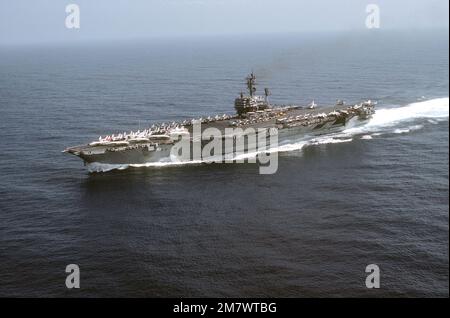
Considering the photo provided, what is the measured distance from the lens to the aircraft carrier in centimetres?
5747

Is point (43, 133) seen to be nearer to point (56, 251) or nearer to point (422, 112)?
point (56, 251)

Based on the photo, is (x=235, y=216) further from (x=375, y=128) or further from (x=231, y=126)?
(x=375, y=128)

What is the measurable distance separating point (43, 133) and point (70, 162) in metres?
14.9

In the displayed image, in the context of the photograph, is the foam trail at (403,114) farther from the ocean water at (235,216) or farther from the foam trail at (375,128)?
the ocean water at (235,216)

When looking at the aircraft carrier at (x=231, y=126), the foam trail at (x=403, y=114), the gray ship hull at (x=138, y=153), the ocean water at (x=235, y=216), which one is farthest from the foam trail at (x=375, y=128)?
the aircraft carrier at (x=231, y=126)

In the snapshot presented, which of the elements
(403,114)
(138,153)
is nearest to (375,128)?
(403,114)

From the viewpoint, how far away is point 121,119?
81.6m

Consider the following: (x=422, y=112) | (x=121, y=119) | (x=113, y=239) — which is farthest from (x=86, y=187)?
(x=422, y=112)

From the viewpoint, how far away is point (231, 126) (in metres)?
66.4

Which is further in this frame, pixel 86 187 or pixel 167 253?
pixel 86 187

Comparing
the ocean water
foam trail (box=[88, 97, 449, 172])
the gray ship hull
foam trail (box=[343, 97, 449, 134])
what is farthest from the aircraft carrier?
foam trail (box=[343, 97, 449, 134])
